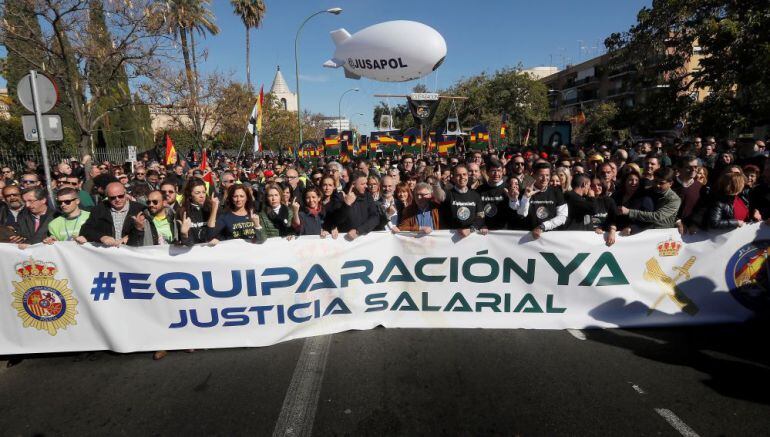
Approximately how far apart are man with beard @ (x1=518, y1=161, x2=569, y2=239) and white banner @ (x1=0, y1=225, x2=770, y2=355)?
1.22 ft

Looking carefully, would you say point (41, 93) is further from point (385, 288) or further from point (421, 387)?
point (421, 387)

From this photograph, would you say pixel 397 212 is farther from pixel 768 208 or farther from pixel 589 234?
pixel 768 208

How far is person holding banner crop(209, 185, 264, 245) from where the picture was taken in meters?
4.18

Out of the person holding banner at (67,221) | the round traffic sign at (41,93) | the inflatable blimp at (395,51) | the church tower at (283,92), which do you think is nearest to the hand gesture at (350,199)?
the person holding banner at (67,221)

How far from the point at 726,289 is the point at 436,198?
2957 mm

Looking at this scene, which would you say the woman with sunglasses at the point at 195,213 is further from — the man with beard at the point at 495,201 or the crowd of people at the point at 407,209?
the man with beard at the point at 495,201

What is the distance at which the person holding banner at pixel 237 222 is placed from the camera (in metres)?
4.18

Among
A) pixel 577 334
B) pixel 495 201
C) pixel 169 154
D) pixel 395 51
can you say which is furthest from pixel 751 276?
pixel 169 154

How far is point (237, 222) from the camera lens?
4219 millimetres

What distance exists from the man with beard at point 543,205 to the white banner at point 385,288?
373 millimetres

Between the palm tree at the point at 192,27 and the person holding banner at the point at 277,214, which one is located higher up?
the palm tree at the point at 192,27

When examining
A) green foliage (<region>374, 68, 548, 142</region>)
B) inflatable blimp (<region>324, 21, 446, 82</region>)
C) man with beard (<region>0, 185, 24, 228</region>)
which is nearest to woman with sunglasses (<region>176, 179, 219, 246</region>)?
man with beard (<region>0, 185, 24, 228</region>)

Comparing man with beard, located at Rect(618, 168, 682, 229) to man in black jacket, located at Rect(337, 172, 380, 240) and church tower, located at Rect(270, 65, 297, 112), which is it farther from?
church tower, located at Rect(270, 65, 297, 112)

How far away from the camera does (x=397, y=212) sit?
5.05 meters
